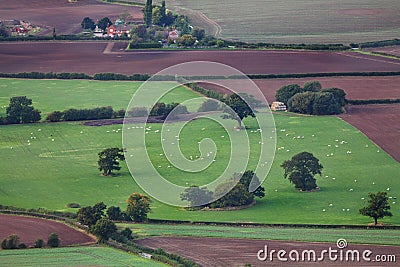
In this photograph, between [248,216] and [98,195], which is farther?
[98,195]

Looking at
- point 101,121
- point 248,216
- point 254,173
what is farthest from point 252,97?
point 248,216

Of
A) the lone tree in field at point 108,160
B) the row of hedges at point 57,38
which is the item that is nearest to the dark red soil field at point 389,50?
the row of hedges at point 57,38

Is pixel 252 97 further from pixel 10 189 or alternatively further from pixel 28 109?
pixel 10 189

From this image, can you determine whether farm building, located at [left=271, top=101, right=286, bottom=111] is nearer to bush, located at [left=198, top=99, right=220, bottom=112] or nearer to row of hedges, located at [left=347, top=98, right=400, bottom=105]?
bush, located at [left=198, top=99, right=220, bottom=112]

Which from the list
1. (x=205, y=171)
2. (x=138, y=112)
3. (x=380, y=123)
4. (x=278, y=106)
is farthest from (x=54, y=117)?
(x=380, y=123)

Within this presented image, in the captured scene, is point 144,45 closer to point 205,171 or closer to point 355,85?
point 355,85
